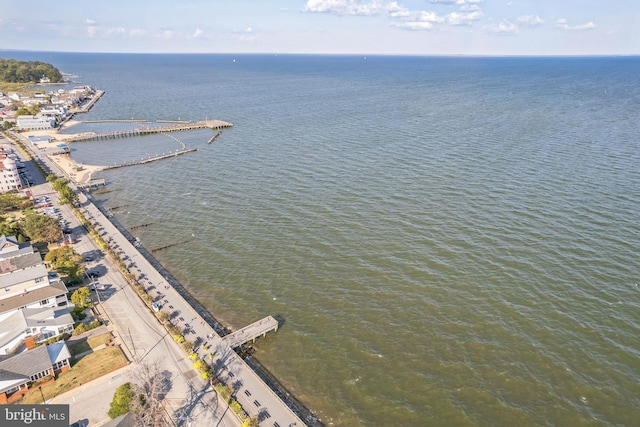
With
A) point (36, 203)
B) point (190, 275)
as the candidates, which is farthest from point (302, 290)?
point (36, 203)

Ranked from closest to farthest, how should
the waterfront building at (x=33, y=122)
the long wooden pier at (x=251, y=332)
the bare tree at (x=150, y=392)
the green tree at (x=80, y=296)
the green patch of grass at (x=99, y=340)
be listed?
the bare tree at (x=150, y=392) → the green patch of grass at (x=99, y=340) → the long wooden pier at (x=251, y=332) → the green tree at (x=80, y=296) → the waterfront building at (x=33, y=122)

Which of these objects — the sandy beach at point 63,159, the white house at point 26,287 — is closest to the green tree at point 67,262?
the white house at point 26,287

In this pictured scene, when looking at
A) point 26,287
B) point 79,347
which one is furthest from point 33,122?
point 79,347

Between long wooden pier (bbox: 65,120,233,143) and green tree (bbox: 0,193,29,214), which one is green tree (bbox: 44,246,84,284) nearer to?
green tree (bbox: 0,193,29,214)

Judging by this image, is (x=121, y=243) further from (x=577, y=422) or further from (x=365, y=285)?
(x=577, y=422)

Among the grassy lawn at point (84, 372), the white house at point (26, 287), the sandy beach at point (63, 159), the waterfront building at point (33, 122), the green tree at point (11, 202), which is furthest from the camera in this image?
the waterfront building at point (33, 122)

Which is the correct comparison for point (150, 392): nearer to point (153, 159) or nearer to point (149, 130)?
point (153, 159)

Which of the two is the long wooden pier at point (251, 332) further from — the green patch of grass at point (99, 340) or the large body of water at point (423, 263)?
the green patch of grass at point (99, 340)
